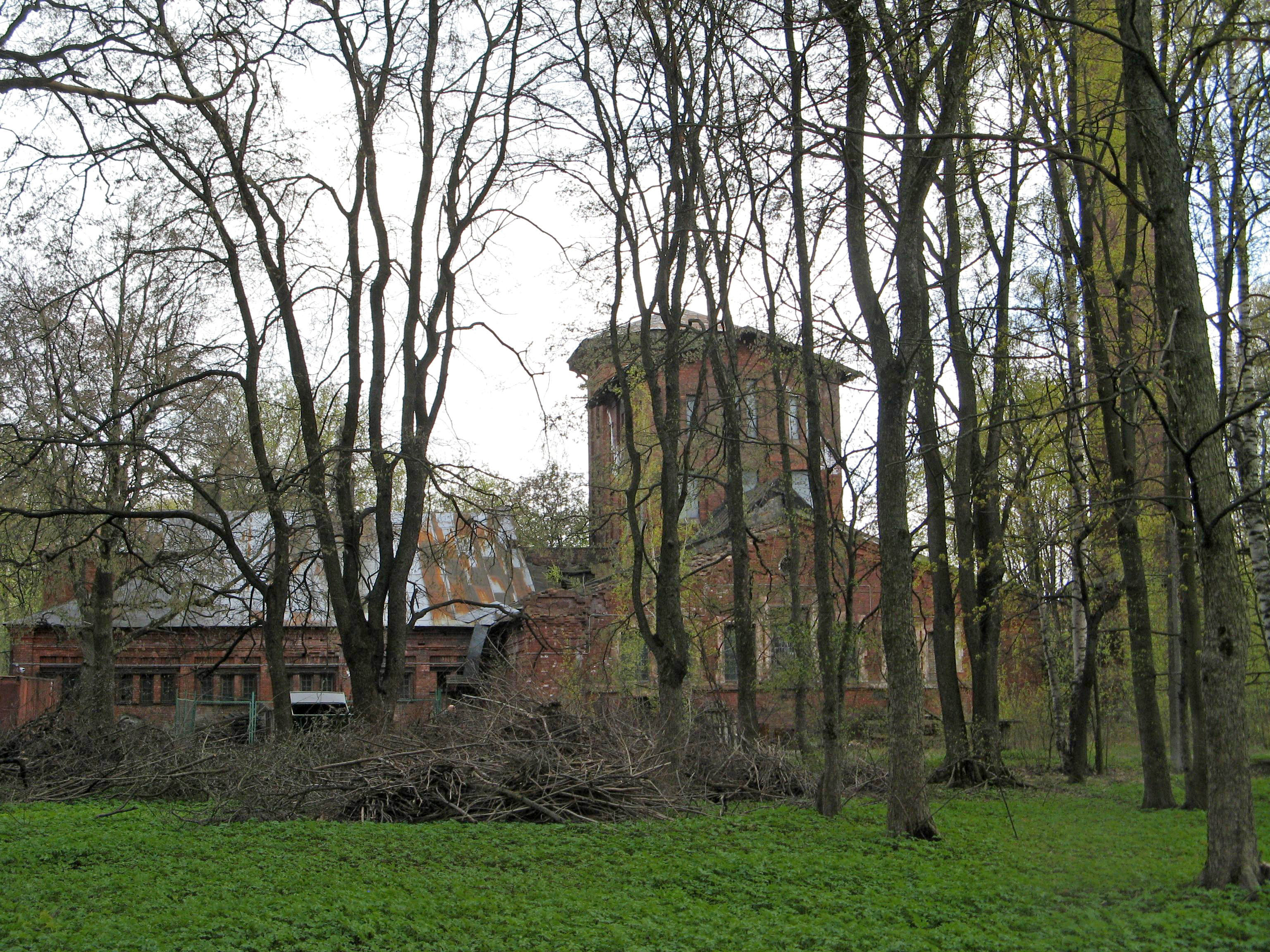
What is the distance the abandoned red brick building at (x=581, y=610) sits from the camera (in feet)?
58.6

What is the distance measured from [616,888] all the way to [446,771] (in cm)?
492

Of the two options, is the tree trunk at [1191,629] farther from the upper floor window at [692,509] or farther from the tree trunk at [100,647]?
the tree trunk at [100,647]

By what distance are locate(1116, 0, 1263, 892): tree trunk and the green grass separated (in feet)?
1.48

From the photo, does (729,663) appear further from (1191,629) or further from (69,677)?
(69,677)

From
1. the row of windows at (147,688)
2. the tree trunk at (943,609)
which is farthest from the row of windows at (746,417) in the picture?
the row of windows at (147,688)

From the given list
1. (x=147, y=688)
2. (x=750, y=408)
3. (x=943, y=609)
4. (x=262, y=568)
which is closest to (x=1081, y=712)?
(x=943, y=609)

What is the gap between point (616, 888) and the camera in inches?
325

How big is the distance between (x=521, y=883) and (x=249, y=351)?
1215 centimetres

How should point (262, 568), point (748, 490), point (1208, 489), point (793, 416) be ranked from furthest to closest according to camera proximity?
point (748, 490), point (262, 568), point (793, 416), point (1208, 489)

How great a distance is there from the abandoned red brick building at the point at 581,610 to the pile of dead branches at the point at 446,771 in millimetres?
2536

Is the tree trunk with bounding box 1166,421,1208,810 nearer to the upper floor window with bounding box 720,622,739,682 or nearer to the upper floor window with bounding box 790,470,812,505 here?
the upper floor window with bounding box 720,622,739,682

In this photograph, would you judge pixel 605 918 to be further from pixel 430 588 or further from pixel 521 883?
pixel 430 588

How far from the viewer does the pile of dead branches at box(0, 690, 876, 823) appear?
12266mm

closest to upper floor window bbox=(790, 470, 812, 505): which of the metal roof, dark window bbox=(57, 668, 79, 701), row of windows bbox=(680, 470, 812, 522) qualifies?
row of windows bbox=(680, 470, 812, 522)
